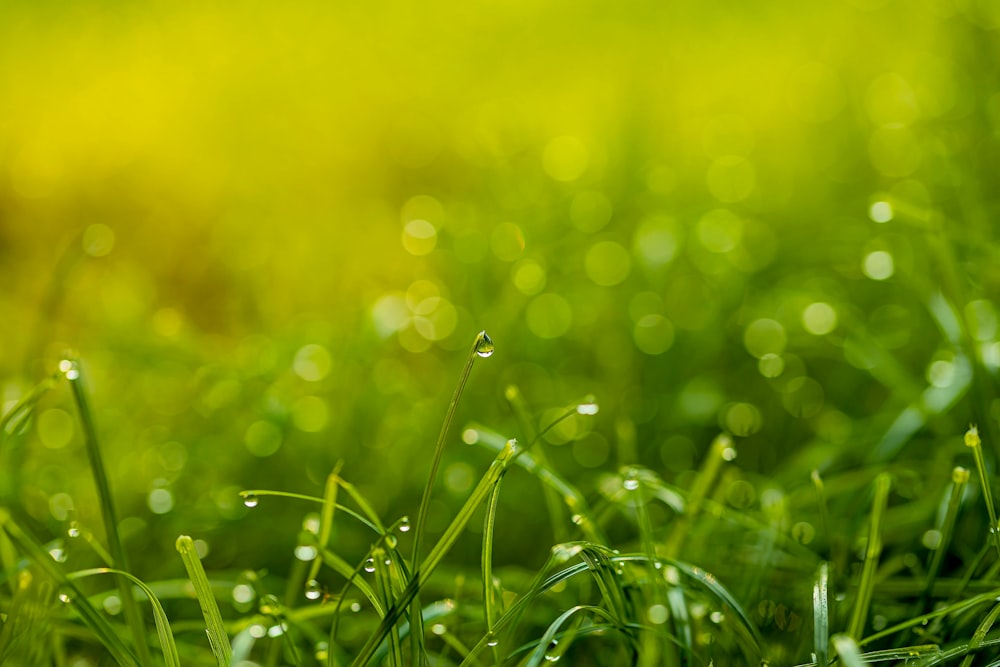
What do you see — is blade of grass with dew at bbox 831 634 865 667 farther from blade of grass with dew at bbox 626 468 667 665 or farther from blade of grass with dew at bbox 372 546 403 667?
blade of grass with dew at bbox 372 546 403 667

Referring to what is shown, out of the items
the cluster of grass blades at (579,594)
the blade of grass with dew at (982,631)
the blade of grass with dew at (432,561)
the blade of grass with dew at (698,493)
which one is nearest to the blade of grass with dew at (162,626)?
the cluster of grass blades at (579,594)

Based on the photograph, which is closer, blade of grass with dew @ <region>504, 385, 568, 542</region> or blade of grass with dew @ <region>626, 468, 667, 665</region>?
blade of grass with dew @ <region>626, 468, 667, 665</region>

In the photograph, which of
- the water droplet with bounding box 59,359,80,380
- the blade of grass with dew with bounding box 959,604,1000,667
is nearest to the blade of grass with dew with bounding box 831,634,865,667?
the blade of grass with dew with bounding box 959,604,1000,667

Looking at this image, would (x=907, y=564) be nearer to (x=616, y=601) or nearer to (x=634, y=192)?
(x=616, y=601)

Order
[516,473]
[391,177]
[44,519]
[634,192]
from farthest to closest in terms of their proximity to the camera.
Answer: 1. [391,177]
2. [634,192]
3. [516,473]
4. [44,519]

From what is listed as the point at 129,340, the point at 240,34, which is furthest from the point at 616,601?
the point at 240,34

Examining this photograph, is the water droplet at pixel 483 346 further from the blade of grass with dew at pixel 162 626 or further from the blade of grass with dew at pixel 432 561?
the blade of grass with dew at pixel 162 626
